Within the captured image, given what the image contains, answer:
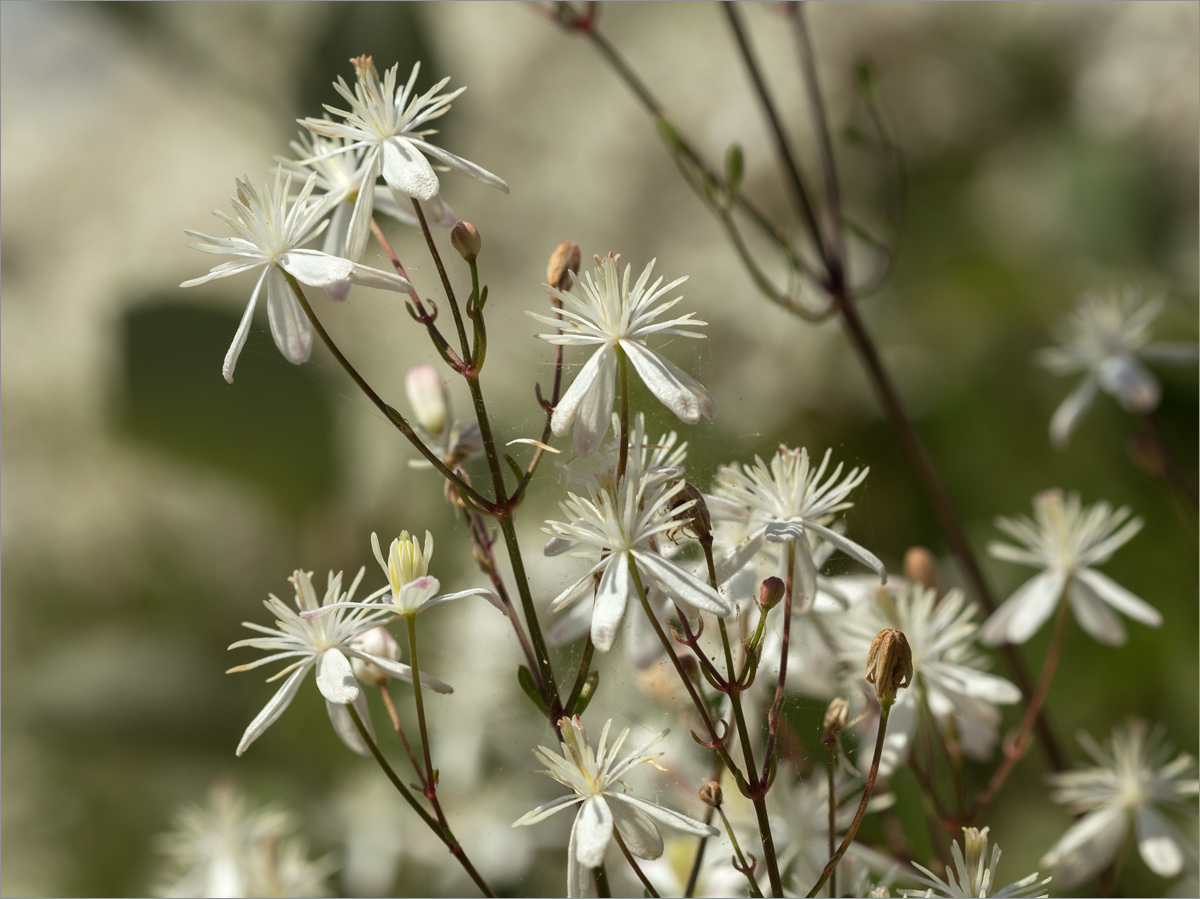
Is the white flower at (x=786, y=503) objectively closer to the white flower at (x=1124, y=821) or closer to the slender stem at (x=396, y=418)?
the slender stem at (x=396, y=418)

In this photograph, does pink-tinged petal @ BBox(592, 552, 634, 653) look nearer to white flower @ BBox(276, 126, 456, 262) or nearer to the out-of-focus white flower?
white flower @ BBox(276, 126, 456, 262)

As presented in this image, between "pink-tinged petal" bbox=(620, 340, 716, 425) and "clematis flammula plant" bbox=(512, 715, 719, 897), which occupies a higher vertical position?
"pink-tinged petal" bbox=(620, 340, 716, 425)

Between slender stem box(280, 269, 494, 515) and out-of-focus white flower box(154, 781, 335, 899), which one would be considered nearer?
slender stem box(280, 269, 494, 515)

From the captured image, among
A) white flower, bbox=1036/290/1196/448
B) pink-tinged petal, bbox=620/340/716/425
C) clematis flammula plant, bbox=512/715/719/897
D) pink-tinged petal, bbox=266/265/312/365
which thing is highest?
white flower, bbox=1036/290/1196/448

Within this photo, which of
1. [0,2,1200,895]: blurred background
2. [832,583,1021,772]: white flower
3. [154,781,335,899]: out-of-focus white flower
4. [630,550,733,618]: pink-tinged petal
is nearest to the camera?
[630,550,733,618]: pink-tinged petal

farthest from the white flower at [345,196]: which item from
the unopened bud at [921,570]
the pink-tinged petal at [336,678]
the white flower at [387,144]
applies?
the unopened bud at [921,570]

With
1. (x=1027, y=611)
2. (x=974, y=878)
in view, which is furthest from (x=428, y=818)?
(x=1027, y=611)

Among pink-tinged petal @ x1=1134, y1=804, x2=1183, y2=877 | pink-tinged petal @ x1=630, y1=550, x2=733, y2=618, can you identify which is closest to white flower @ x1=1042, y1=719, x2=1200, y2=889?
pink-tinged petal @ x1=1134, y1=804, x2=1183, y2=877

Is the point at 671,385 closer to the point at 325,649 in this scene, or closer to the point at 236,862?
the point at 325,649
